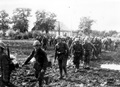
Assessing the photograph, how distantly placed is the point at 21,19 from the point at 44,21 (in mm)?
9424

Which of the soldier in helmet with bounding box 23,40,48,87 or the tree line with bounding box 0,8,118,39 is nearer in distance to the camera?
the soldier in helmet with bounding box 23,40,48,87

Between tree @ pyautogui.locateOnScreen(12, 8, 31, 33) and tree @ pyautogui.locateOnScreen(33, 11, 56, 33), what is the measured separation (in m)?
4.07

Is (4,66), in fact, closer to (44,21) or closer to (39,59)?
(39,59)

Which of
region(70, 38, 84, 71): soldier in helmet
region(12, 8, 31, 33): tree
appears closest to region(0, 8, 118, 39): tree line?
region(12, 8, 31, 33): tree

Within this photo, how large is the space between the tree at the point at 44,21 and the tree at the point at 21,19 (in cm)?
407

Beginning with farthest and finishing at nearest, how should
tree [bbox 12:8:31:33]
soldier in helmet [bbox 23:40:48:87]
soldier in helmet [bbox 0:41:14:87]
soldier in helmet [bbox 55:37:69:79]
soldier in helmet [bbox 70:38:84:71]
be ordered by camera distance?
tree [bbox 12:8:31:33]
soldier in helmet [bbox 70:38:84:71]
soldier in helmet [bbox 55:37:69:79]
soldier in helmet [bbox 23:40:48:87]
soldier in helmet [bbox 0:41:14:87]

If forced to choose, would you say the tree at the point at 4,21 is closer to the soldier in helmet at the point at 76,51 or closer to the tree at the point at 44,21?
the tree at the point at 44,21

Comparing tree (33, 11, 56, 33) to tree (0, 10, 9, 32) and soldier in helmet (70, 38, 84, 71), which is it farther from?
soldier in helmet (70, 38, 84, 71)

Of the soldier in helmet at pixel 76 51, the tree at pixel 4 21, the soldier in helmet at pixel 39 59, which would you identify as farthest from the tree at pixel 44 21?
the soldier in helmet at pixel 39 59

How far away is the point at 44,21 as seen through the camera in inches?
3622

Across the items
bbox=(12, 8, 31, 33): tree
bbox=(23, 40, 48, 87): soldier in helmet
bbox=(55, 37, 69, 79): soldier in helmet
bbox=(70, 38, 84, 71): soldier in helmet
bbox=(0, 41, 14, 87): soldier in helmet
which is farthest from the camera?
bbox=(12, 8, 31, 33): tree

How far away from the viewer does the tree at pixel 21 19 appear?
9062 centimetres

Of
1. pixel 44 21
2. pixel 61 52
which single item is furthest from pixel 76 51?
pixel 44 21

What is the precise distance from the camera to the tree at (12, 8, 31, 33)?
9062 centimetres
